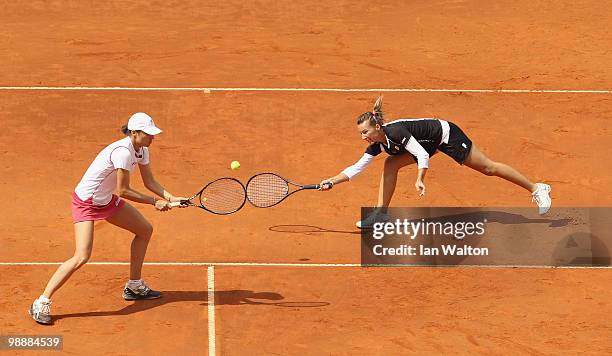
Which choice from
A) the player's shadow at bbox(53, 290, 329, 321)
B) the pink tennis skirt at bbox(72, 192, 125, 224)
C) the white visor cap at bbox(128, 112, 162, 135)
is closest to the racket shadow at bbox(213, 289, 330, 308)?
the player's shadow at bbox(53, 290, 329, 321)

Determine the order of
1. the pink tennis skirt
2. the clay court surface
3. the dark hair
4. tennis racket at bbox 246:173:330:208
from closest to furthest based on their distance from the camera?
the pink tennis skirt → the clay court surface → the dark hair → tennis racket at bbox 246:173:330:208

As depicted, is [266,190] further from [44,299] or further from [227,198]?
[44,299]

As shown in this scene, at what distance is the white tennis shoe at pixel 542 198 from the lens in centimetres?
1566

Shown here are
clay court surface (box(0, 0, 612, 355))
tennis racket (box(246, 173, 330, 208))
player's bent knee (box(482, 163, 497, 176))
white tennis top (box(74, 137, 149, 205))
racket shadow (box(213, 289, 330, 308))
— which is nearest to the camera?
white tennis top (box(74, 137, 149, 205))

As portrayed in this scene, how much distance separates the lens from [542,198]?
15672 mm

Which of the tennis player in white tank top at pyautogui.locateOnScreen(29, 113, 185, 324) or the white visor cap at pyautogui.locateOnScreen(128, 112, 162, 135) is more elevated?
the white visor cap at pyautogui.locateOnScreen(128, 112, 162, 135)

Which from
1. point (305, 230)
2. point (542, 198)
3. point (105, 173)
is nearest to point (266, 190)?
point (305, 230)

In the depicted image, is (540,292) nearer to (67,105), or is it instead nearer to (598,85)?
(598,85)

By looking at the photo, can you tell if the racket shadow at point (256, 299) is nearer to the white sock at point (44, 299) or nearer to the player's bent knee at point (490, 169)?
the white sock at point (44, 299)

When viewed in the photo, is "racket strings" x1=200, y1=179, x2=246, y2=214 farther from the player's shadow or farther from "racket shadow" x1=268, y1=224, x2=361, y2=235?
the player's shadow

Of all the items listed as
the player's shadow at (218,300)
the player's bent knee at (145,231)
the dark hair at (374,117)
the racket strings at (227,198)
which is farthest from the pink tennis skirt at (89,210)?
the dark hair at (374,117)

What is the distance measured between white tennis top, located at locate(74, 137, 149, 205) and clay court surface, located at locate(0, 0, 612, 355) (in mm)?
1333

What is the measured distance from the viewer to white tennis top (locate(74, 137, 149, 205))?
12.6 m

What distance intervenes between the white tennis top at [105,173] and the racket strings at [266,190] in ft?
6.65
